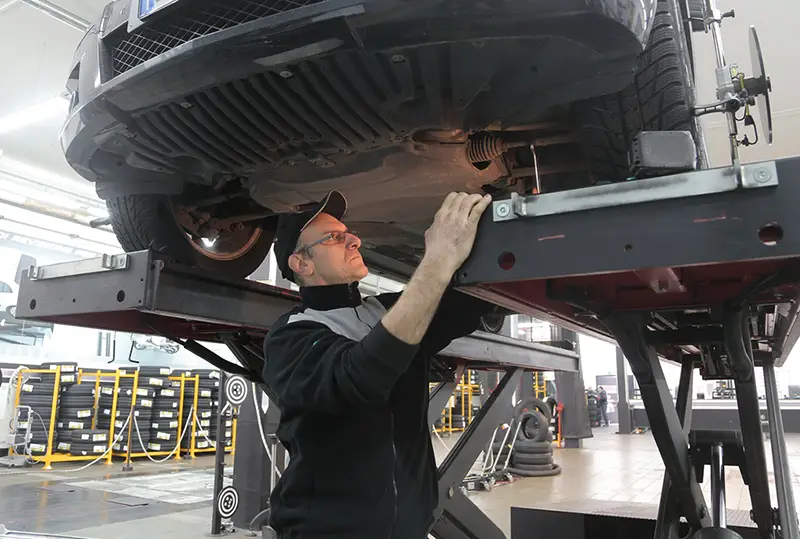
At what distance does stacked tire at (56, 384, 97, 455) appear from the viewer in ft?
28.8

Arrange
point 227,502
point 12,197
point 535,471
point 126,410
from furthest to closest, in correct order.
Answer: point 126,410, point 12,197, point 535,471, point 227,502

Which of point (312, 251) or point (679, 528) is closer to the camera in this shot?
point (312, 251)

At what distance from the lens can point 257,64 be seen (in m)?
1.28

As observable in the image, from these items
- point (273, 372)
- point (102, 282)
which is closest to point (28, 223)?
point (102, 282)

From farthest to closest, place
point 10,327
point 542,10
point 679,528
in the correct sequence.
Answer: point 10,327, point 679,528, point 542,10

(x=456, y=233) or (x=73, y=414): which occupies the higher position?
(x=456, y=233)

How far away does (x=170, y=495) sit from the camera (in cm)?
635

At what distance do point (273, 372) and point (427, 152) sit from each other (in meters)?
0.79

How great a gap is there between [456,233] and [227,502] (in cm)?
442

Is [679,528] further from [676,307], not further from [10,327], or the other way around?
[10,327]

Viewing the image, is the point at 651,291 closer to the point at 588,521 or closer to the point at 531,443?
the point at 588,521

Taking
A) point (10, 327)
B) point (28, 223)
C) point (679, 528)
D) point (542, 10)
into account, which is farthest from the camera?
point (10, 327)

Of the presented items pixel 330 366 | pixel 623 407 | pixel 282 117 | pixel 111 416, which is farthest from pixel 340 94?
pixel 623 407

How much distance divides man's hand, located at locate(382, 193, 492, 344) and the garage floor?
2.18 m
